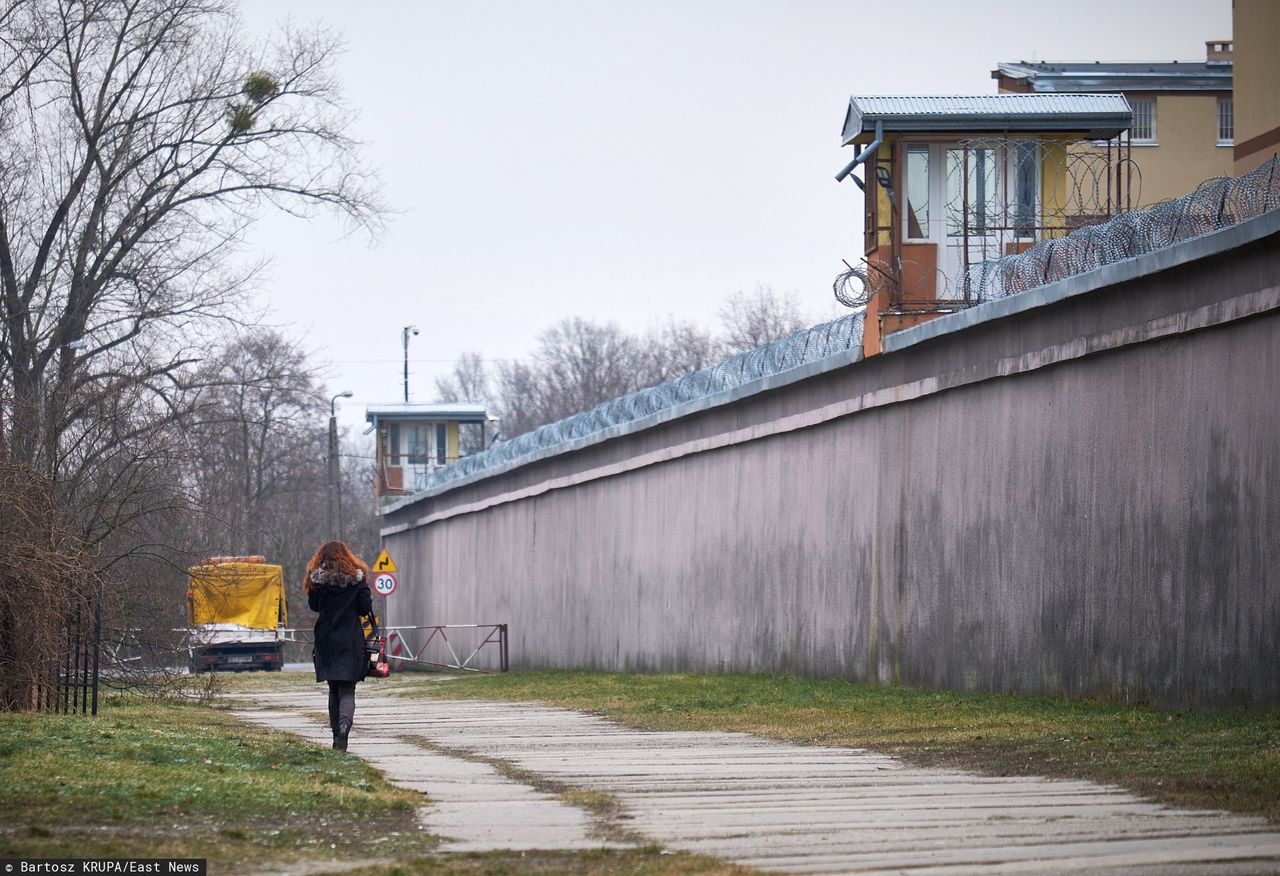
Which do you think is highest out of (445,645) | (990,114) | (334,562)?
(990,114)

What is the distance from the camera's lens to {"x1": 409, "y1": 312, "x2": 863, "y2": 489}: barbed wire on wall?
23.0 metres

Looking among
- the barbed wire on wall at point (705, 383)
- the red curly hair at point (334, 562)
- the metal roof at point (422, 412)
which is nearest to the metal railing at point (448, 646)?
the barbed wire on wall at point (705, 383)

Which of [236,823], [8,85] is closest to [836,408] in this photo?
[236,823]

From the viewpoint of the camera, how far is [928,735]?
545 inches

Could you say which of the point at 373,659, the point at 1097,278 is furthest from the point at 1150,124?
the point at 373,659

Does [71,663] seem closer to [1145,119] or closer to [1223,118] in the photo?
[1145,119]

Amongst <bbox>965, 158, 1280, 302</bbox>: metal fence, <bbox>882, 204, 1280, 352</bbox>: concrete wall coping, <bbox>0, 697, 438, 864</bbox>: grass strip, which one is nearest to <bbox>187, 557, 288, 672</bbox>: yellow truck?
<bbox>882, 204, 1280, 352</bbox>: concrete wall coping

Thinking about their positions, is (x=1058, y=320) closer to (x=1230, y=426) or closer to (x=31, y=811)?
(x=1230, y=426)

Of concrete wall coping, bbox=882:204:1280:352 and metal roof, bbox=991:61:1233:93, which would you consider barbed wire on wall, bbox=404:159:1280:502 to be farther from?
metal roof, bbox=991:61:1233:93

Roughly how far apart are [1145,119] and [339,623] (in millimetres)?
44577

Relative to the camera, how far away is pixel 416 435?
67.3 metres

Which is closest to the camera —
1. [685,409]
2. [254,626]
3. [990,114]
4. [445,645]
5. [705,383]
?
[990,114]

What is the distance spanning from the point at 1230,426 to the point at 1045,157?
1227 centimetres

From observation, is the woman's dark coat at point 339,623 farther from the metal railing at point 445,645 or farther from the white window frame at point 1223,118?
the white window frame at point 1223,118
